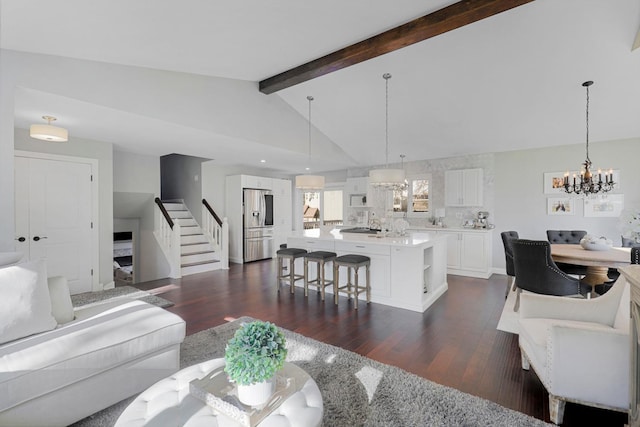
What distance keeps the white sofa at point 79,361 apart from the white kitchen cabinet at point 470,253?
17.2 feet

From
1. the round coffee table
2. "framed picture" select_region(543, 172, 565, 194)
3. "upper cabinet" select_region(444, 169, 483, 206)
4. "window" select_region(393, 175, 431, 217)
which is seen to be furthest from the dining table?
the round coffee table

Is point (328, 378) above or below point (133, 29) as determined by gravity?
below

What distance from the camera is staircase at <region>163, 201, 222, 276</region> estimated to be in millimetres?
6117

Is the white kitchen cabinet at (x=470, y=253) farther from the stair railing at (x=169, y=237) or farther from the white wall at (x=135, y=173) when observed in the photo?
the white wall at (x=135, y=173)

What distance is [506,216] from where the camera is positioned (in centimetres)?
593

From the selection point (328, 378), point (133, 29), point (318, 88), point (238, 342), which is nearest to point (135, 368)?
point (238, 342)

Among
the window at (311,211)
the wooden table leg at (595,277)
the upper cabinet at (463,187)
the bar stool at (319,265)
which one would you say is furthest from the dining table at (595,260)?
the window at (311,211)

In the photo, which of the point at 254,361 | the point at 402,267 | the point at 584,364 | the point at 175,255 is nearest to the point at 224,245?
the point at 175,255

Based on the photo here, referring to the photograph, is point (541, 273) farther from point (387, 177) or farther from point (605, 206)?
point (605, 206)

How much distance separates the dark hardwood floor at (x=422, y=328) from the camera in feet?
7.02

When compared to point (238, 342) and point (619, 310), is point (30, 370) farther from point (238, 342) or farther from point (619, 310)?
point (619, 310)

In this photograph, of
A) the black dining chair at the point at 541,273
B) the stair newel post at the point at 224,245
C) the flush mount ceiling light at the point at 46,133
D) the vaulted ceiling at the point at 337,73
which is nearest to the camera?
the vaulted ceiling at the point at 337,73

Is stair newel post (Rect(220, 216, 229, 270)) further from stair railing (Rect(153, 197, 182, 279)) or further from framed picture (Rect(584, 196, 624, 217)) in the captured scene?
framed picture (Rect(584, 196, 624, 217))

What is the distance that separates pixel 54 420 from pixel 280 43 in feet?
11.9
